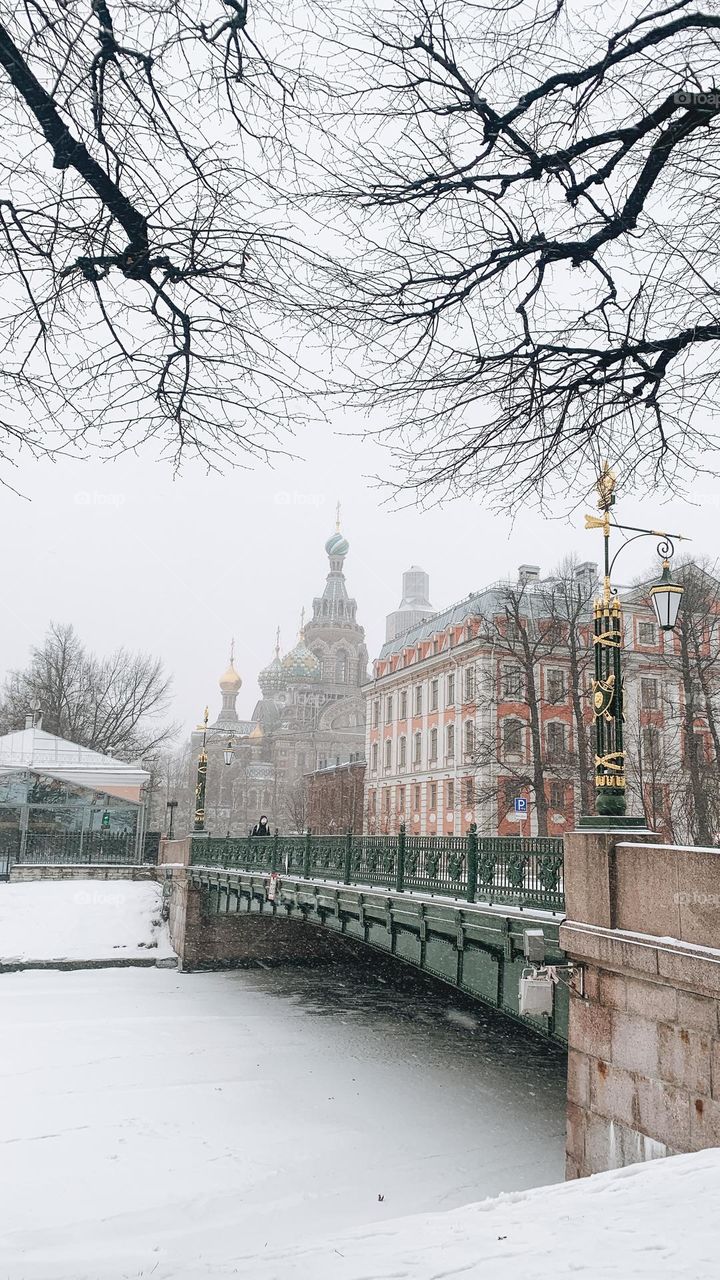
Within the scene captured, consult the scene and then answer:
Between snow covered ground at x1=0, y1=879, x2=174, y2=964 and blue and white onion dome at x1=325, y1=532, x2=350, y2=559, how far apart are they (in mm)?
99804

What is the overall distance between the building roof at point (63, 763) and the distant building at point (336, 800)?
1646 cm

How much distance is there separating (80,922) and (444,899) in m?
19.2

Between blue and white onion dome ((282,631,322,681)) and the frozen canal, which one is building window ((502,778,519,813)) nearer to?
the frozen canal

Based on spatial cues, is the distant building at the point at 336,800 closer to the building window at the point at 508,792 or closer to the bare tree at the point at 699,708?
the building window at the point at 508,792

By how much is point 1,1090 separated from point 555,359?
575 inches

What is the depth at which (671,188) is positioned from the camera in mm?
5477

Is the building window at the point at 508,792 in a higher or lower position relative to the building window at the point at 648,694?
lower

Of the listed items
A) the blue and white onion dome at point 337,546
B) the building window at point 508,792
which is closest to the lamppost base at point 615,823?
the building window at point 508,792

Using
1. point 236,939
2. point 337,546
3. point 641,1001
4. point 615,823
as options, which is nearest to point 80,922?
point 236,939

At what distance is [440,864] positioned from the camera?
42.4 feet

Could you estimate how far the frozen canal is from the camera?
9.88 m

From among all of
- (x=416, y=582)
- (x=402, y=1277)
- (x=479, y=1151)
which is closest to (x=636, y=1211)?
(x=402, y=1277)

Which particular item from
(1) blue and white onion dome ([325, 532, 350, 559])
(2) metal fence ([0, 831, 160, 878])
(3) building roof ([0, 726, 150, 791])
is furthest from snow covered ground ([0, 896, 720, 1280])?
(1) blue and white onion dome ([325, 532, 350, 559])

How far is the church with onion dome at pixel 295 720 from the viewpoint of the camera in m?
95.3
